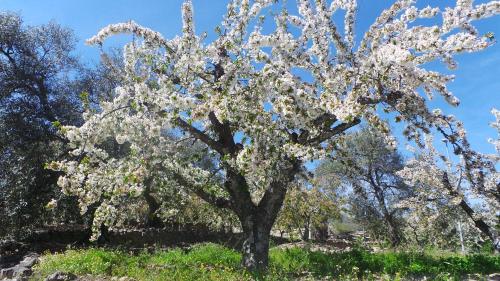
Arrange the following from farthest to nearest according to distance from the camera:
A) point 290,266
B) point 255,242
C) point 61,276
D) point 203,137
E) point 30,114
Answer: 1. point 30,114
2. point 203,137
3. point 290,266
4. point 255,242
5. point 61,276

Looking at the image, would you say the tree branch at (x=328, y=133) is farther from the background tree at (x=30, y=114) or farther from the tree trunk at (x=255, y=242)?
the background tree at (x=30, y=114)

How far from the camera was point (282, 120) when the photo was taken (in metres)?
9.23

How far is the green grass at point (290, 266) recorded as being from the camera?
981 centimetres

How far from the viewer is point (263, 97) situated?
8828mm

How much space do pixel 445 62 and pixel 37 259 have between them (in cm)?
1408

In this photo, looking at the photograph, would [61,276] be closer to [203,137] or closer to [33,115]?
[203,137]

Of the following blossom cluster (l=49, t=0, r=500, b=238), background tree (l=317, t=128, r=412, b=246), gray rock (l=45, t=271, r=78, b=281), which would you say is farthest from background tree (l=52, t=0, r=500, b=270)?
background tree (l=317, t=128, r=412, b=246)

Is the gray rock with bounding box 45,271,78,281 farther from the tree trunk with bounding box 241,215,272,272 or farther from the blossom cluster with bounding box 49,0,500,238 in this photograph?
the tree trunk with bounding box 241,215,272,272

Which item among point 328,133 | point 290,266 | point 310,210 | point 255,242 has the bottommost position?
point 290,266

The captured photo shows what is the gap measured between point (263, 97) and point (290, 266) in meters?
4.93


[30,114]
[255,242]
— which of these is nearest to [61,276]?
[255,242]

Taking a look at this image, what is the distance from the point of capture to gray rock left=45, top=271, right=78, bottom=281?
34.7 feet

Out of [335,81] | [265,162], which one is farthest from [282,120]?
[335,81]

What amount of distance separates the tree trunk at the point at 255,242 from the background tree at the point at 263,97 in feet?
0.09
